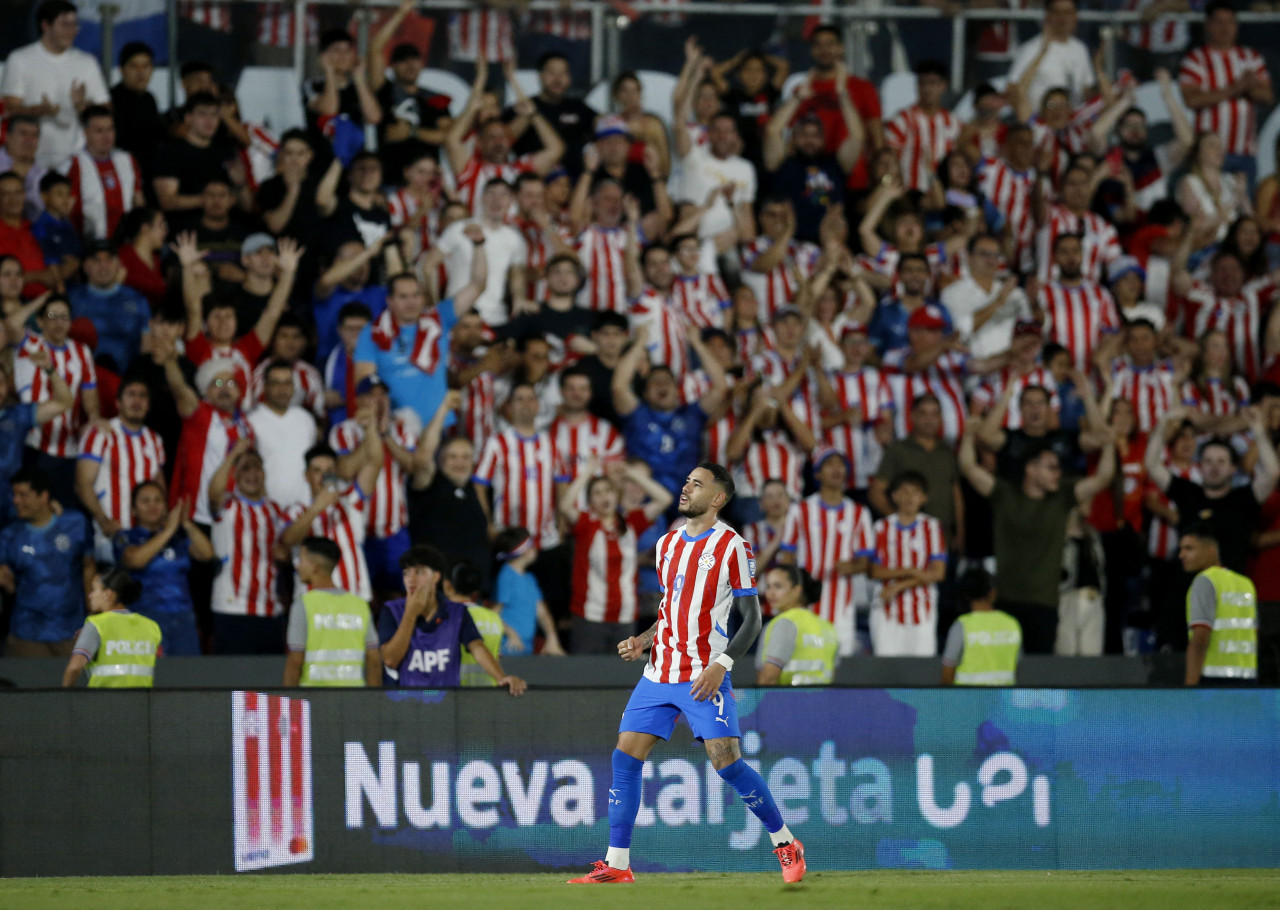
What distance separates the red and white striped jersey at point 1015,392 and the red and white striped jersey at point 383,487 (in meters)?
4.85

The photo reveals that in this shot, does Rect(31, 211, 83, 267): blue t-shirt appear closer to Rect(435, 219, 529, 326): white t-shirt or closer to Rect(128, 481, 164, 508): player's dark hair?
Rect(128, 481, 164, 508): player's dark hair

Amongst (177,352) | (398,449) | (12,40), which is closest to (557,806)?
(398,449)

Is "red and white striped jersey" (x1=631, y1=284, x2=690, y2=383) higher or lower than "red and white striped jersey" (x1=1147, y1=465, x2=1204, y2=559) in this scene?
higher

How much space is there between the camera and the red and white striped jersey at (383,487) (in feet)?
39.8

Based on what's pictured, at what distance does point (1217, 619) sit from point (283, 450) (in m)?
6.64

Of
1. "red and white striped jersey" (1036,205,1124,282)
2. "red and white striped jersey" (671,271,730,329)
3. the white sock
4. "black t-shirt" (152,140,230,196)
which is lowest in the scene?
Result: the white sock

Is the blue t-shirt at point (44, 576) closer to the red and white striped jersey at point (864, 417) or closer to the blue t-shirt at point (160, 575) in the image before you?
the blue t-shirt at point (160, 575)

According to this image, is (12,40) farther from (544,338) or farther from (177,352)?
(544,338)

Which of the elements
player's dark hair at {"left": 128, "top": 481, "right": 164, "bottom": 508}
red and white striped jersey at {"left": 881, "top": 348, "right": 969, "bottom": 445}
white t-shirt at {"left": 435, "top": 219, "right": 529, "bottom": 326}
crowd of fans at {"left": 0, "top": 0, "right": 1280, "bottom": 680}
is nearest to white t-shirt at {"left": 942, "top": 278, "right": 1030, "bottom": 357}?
crowd of fans at {"left": 0, "top": 0, "right": 1280, "bottom": 680}

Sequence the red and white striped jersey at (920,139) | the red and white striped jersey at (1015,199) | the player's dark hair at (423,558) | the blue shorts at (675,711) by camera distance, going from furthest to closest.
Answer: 1. the red and white striped jersey at (920,139)
2. the red and white striped jersey at (1015,199)
3. the player's dark hair at (423,558)
4. the blue shorts at (675,711)

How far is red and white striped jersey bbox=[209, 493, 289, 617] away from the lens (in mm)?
11562

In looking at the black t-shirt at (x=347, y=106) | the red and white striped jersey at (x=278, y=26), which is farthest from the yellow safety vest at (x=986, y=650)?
the red and white striped jersey at (x=278, y=26)

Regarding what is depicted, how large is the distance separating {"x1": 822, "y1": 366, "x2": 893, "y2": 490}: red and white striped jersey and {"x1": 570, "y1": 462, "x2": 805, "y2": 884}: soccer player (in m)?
5.73

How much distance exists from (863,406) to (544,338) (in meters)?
2.72
